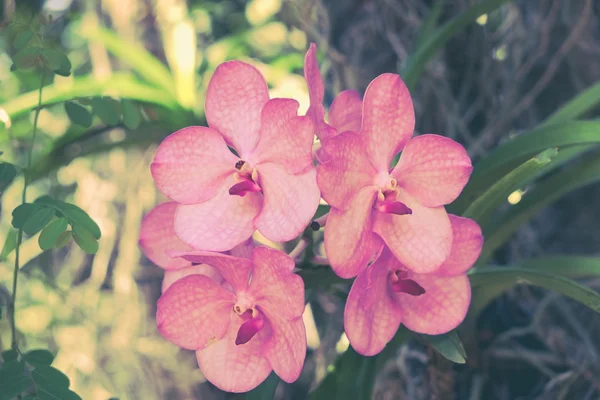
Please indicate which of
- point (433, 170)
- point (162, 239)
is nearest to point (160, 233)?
point (162, 239)

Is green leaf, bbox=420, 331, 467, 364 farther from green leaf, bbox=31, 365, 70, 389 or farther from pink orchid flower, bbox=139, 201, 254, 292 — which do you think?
green leaf, bbox=31, 365, 70, 389

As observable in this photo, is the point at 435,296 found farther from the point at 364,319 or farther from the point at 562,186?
the point at 562,186

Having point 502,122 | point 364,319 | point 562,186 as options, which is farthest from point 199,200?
point 502,122

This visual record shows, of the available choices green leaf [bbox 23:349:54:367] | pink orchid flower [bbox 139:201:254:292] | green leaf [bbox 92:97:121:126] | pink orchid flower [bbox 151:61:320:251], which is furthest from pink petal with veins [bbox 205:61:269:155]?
green leaf [bbox 23:349:54:367]

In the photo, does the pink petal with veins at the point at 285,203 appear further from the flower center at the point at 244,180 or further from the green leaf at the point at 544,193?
the green leaf at the point at 544,193

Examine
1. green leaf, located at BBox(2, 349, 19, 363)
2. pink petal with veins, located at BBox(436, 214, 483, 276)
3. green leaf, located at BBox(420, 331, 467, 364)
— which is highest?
pink petal with veins, located at BBox(436, 214, 483, 276)

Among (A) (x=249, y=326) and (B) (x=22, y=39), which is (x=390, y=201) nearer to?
(A) (x=249, y=326)
